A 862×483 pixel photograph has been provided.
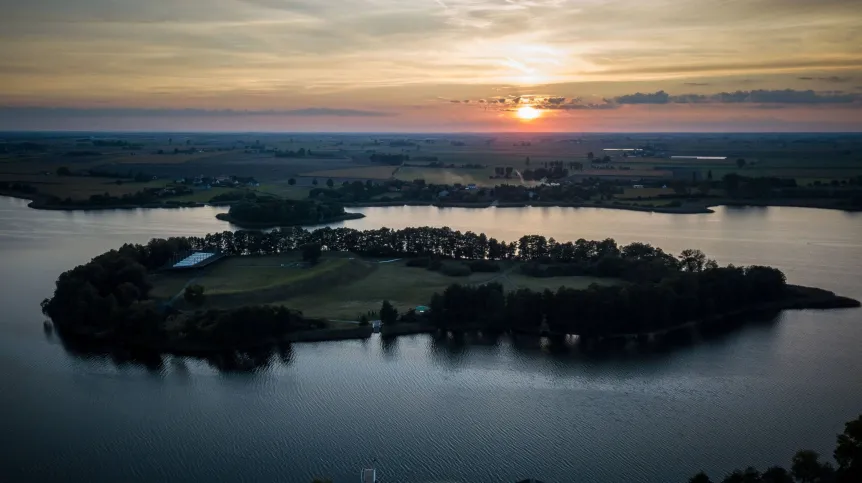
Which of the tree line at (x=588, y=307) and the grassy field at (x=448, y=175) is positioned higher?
the grassy field at (x=448, y=175)

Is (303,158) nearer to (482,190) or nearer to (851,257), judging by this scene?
(482,190)

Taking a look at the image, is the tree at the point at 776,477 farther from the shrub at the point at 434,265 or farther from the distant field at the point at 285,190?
the distant field at the point at 285,190

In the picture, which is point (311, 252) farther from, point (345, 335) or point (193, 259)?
point (345, 335)

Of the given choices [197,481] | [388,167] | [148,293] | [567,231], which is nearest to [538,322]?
[197,481]

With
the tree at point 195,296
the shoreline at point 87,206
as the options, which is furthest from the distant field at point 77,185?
the tree at point 195,296

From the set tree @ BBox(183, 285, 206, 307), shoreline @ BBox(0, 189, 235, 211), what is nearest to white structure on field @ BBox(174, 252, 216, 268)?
tree @ BBox(183, 285, 206, 307)

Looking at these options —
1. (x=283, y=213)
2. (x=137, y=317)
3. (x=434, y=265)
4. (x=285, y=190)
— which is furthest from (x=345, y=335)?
(x=285, y=190)

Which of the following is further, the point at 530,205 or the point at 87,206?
the point at 530,205
